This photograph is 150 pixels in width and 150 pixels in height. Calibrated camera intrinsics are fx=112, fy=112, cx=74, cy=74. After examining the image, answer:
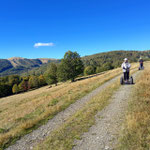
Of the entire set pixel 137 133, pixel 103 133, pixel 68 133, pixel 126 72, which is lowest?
pixel 68 133

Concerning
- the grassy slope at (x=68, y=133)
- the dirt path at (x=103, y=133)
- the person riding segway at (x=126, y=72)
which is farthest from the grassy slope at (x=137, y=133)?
the person riding segway at (x=126, y=72)

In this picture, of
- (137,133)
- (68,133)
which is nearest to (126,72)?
(137,133)

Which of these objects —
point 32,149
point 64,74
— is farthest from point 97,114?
point 64,74

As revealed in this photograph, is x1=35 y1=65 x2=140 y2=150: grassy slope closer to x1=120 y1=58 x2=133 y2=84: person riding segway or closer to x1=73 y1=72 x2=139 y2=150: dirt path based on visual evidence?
x1=73 y1=72 x2=139 y2=150: dirt path

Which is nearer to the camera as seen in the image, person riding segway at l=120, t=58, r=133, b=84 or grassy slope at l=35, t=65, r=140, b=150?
grassy slope at l=35, t=65, r=140, b=150

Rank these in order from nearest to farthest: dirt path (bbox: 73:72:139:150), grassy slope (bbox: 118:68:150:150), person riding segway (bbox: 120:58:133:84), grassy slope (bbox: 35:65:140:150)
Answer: grassy slope (bbox: 118:68:150:150)
dirt path (bbox: 73:72:139:150)
grassy slope (bbox: 35:65:140:150)
person riding segway (bbox: 120:58:133:84)

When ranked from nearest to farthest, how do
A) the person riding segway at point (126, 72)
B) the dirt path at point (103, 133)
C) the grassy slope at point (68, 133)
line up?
1. the dirt path at point (103, 133)
2. the grassy slope at point (68, 133)
3. the person riding segway at point (126, 72)

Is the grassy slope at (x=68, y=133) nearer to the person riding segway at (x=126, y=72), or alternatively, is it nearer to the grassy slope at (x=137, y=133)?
the grassy slope at (x=137, y=133)

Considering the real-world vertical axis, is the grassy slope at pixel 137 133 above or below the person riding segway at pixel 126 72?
below

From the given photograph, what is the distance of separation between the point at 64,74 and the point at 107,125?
128ft

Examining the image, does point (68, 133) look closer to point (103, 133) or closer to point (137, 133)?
point (103, 133)

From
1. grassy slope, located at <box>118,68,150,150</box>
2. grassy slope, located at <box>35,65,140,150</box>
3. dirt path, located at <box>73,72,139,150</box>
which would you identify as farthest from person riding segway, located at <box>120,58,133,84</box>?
grassy slope, located at <box>35,65,140,150</box>

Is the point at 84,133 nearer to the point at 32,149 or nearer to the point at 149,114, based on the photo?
the point at 32,149

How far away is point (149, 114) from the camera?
596cm
